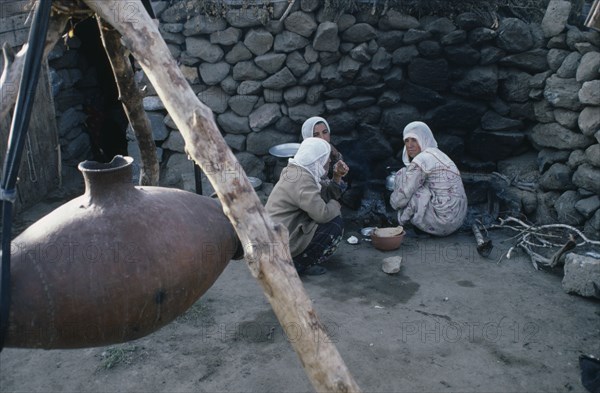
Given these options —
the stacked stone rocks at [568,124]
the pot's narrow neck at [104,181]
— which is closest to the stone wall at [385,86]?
the stacked stone rocks at [568,124]

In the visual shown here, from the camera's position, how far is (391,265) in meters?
5.29

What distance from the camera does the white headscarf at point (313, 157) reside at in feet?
16.5

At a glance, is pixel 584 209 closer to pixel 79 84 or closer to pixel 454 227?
pixel 454 227

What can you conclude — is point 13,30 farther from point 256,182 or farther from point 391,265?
point 391,265

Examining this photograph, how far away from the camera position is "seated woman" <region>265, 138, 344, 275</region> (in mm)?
4957

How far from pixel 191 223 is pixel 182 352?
2.10 meters

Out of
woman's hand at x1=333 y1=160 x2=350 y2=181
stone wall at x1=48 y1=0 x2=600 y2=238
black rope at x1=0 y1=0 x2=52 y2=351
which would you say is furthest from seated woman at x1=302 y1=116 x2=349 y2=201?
black rope at x1=0 y1=0 x2=52 y2=351

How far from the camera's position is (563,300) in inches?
187

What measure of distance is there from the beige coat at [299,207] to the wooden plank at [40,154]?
3.12 m

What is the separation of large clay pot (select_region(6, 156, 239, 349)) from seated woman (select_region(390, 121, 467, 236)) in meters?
3.99

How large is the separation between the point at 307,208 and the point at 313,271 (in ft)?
2.26

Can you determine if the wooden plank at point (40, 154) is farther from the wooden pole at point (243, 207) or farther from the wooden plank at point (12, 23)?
the wooden pole at point (243, 207)

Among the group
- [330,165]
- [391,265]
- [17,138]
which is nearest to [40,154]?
[330,165]

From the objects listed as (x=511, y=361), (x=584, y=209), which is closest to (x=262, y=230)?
(x=511, y=361)
